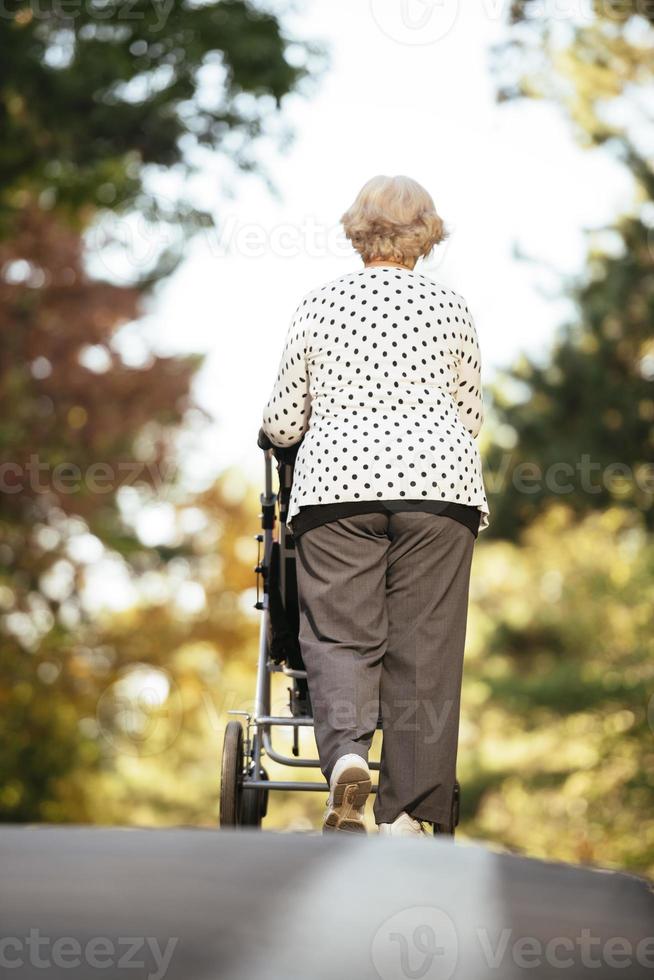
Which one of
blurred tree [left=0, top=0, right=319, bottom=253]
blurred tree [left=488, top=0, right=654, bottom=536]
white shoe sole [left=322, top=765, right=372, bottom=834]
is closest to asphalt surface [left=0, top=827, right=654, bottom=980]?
white shoe sole [left=322, top=765, right=372, bottom=834]

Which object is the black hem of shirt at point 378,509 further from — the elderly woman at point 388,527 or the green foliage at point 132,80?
the green foliage at point 132,80

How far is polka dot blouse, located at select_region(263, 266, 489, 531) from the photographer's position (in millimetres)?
3344

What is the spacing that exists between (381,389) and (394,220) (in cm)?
44

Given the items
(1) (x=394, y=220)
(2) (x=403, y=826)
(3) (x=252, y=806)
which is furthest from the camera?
(3) (x=252, y=806)

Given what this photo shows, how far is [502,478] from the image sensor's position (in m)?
15.7

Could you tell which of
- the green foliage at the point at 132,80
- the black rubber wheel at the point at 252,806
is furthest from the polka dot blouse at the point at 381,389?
the green foliage at the point at 132,80

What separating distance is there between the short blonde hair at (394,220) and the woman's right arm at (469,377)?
0.67ft

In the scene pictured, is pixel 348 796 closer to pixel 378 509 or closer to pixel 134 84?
pixel 378 509

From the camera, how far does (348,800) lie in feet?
10.2

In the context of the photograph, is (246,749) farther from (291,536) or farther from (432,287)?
(432,287)

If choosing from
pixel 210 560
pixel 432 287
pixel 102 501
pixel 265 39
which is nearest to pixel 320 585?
pixel 432 287

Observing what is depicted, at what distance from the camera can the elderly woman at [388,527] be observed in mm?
3312

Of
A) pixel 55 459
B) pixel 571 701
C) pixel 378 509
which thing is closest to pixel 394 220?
pixel 378 509

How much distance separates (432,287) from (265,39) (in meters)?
6.34
